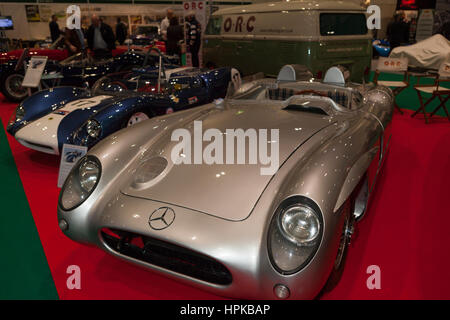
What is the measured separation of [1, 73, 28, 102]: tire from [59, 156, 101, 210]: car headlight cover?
5.71 meters

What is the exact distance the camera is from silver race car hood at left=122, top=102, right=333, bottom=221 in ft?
5.77

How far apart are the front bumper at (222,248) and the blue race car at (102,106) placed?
Answer: 1.78 meters

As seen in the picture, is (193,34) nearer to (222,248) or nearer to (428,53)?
(428,53)

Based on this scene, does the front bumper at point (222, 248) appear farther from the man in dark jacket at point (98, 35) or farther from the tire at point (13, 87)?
the man in dark jacket at point (98, 35)

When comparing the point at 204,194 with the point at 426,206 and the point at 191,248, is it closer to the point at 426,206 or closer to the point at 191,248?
the point at 191,248

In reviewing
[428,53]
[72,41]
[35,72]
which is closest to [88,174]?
[35,72]

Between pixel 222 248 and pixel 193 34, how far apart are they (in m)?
8.69

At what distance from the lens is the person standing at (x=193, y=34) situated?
30.4ft

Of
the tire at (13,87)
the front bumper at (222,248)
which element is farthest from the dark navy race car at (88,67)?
the front bumper at (222,248)

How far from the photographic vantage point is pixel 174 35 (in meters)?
10.4

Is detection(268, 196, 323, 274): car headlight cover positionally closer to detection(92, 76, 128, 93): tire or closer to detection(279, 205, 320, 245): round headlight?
detection(279, 205, 320, 245): round headlight

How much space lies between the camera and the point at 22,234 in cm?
262
